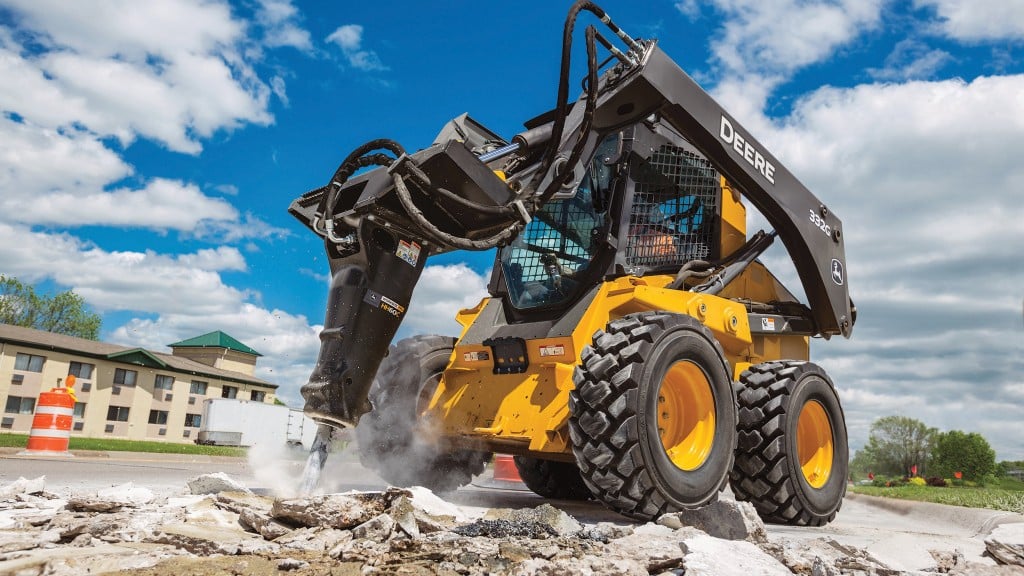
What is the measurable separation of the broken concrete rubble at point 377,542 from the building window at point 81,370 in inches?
1500

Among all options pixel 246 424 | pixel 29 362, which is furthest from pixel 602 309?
pixel 29 362

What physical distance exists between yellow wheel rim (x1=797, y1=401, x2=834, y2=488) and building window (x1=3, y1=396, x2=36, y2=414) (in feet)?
125

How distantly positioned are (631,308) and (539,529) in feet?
7.58

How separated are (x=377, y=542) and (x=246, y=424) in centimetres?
3618

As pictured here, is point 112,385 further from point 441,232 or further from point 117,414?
point 441,232

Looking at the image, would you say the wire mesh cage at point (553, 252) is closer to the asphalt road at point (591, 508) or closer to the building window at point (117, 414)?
the asphalt road at point (591, 508)

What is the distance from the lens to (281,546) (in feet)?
9.75

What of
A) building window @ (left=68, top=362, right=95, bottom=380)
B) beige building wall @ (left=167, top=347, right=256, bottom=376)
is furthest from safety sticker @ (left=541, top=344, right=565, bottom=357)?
beige building wall @ (left=167, top=347, right=256, bottom=376)

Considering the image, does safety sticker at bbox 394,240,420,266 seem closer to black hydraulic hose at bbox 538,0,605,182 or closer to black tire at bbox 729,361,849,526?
black hydraulic hose at bbox 538,0,605,182

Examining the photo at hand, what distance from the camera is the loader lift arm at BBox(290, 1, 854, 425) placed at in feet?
13.3

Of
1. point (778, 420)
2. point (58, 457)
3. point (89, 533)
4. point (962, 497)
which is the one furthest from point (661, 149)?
point (58, 457)

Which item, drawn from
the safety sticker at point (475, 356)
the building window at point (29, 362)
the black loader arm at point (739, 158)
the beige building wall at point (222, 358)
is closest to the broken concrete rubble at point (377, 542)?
the safety sticker at point (475, 356)

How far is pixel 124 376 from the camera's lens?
128 ft

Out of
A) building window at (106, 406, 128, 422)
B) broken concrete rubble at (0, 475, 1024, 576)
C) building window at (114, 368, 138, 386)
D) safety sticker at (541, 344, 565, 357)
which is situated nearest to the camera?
broken concrete rubble at (0, 475, 1024, 576)
